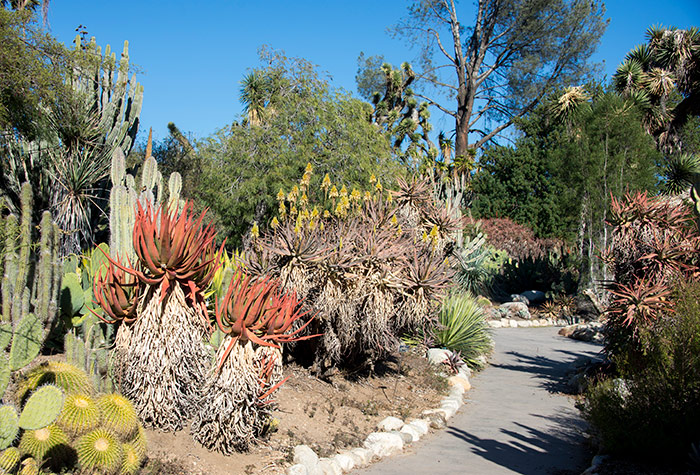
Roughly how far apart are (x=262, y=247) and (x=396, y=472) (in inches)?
130

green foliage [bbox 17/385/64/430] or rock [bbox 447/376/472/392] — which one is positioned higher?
green foliage [bbox 17/385/64/430]

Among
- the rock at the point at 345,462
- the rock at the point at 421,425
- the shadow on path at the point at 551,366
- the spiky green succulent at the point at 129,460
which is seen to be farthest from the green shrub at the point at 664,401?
the spiky green succulent at the point at 129,460

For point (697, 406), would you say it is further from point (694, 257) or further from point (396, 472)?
point (694, 257)

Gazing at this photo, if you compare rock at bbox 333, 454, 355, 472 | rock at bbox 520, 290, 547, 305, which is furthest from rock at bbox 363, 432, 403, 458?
rock at bbox 520, 290, 547, 305

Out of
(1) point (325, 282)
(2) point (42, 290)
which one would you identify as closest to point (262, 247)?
(1) point (325, 282)

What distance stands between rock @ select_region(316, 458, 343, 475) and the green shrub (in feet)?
8.81

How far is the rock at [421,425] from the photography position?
707 centimetres

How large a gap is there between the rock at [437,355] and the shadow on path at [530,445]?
270cm

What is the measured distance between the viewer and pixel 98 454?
3924 mm

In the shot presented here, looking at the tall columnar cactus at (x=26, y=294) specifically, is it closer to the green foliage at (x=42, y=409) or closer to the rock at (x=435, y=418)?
the green foliage at (x=42, y=409)

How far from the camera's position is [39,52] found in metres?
10.7

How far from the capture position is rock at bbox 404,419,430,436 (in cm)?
707

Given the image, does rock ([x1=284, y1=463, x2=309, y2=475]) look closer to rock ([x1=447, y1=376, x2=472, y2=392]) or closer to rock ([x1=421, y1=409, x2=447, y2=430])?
rock ([x1=421, y1=409, x2=447, y2=430])

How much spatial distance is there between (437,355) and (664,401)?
548 centimetres
